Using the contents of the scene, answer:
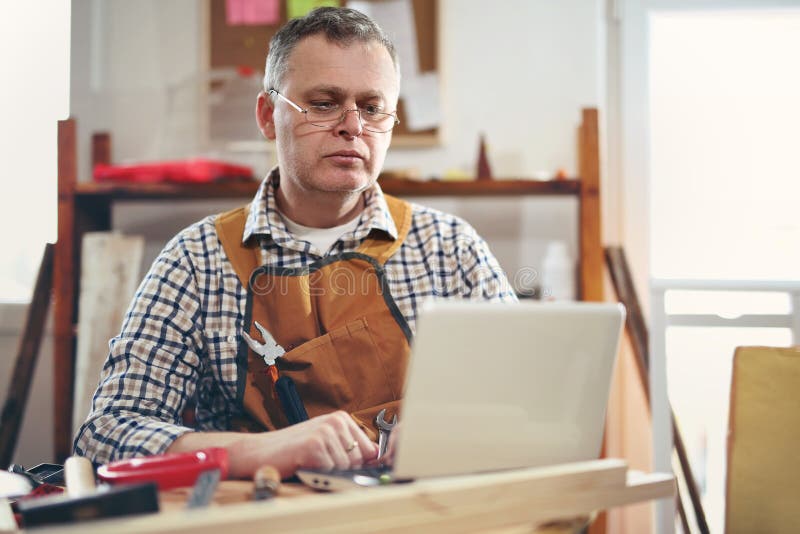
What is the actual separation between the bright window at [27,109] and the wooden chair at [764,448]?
75.1 inches

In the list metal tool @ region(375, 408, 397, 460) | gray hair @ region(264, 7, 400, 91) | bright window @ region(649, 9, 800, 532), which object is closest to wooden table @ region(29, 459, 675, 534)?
metal tool @ region(375, 408, 397, 460)

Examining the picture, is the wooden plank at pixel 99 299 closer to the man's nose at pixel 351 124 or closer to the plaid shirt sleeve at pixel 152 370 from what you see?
the plaid shirt sleeve at pixel 152 370

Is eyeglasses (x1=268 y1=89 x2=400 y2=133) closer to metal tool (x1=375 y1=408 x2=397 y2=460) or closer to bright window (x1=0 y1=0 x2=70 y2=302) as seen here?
metal tool (x1=375 y1=408 x2=397 y2=460)

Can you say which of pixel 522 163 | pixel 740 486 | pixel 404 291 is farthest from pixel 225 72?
pixel 740 486

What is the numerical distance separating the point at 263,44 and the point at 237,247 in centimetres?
104

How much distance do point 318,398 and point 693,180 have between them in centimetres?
144

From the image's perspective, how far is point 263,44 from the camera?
216cm

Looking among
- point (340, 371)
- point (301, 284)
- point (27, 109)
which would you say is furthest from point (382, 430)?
point (27, 109)

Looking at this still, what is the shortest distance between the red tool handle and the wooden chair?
0.68 m

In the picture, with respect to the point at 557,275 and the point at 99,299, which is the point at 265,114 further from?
the point at 557,275

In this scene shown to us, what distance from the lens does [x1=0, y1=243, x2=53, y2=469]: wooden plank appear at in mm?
1896

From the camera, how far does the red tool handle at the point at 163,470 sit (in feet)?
2.63

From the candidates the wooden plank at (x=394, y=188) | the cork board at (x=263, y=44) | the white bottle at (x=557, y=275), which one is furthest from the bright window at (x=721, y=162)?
the cork board at (x=263, y=44)

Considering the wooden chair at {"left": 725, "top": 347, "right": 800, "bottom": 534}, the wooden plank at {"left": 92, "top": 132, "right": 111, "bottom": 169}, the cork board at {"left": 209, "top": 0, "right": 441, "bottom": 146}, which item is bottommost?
the wooden chair at {"left": 725, "top": 347, "right": 800, "bottom": 534}
